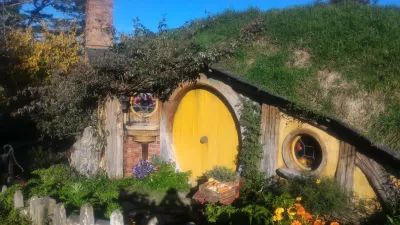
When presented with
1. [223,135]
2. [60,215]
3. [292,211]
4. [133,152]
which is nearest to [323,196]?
[292,211]

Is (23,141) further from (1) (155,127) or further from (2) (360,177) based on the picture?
(2) (360,177)

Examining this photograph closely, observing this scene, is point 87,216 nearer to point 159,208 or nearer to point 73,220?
point 73,220

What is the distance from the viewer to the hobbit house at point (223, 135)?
15.5ft

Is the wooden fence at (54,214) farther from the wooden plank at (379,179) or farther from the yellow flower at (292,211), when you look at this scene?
the wooden plank at (379,179)

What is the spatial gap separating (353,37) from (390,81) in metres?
1.41

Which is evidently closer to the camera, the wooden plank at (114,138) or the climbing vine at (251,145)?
the climbing vine at (251,145)

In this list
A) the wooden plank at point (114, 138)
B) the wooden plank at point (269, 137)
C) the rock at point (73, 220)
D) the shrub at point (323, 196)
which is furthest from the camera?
the wooden plank at point (114, 138)

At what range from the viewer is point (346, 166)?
15.9 feet

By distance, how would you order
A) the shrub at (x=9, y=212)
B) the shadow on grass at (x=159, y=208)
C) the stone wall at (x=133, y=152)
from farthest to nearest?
1. the stone wall at (x=133, y=152)
2. the shadow on grass at (x=159, y=208)
3. the shrub at (x=9, y=212)

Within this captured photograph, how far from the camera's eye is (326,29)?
6434 millimetres

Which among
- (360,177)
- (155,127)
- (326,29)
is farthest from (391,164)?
(155,127)

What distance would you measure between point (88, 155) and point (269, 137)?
188 inches

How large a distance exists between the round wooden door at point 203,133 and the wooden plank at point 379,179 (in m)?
2.77

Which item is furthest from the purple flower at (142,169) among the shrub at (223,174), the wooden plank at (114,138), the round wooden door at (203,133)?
the shrub at (223,174)
